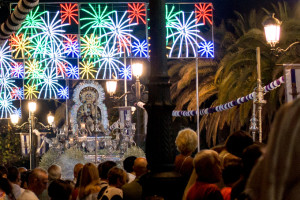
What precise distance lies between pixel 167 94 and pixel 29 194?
2.50 metres

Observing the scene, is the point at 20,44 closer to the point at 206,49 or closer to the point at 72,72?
the point at 72,72

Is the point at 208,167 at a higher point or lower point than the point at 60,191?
higher

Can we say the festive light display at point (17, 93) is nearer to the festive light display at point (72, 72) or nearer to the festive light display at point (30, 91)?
the festive light display at point (30, 91)

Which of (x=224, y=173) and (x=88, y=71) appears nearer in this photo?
(x=224, y=173)

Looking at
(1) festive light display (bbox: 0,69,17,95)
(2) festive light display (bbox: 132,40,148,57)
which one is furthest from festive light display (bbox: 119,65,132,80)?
(1) festive light display (bbox: 0,69,17,95)

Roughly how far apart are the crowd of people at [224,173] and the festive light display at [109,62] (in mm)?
20870

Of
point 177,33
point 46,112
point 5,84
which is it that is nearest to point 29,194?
point 177,33

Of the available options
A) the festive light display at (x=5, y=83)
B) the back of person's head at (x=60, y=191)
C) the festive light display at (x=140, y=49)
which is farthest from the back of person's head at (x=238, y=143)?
the festive light display at (x=5, y=83)

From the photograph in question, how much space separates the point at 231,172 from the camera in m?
5.82

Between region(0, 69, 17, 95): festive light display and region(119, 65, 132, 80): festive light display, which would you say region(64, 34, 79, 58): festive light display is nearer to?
region(119, 65, 132, 80): festive light display

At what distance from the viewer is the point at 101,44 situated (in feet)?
111

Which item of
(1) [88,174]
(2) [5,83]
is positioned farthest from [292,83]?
(2) [5,83]

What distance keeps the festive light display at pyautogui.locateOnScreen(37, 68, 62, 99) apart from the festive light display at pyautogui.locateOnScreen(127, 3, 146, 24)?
5737 millimetres

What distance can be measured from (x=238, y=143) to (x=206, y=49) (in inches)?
1010
